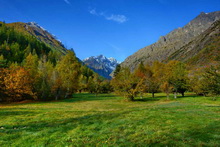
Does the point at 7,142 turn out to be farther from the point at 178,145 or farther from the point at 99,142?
the point at 178,145

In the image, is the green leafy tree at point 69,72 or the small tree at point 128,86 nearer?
the small tree at point 128,86

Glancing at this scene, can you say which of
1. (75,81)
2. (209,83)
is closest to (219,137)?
(209,83)

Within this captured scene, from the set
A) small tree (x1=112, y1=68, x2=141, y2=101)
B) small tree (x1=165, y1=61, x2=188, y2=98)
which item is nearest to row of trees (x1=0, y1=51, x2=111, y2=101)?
small tree (x1=112, y1=68, x2=141, y2=101)

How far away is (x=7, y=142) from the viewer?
32.5ft

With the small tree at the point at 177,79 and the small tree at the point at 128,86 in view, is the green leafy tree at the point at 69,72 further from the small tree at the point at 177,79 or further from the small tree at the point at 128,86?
the small tree at the point at 177,79

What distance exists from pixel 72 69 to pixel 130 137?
51.4 metres

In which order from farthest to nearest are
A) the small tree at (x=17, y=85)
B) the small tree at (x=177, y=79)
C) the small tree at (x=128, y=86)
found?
the small tree at (x=177, y=79) → the small tree at (x=128, y=86) → the small tree at (x=17, y=85)

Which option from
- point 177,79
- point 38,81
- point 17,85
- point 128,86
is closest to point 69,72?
point 38,81

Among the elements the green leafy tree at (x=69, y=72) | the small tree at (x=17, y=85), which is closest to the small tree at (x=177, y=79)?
the green leafy tree at (x=69, y=72)

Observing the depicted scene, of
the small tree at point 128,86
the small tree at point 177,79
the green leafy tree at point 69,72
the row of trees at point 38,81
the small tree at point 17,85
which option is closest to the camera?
the small tree at point 17,85

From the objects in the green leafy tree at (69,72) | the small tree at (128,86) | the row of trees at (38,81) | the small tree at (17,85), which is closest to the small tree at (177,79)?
the small tree at (128,86)

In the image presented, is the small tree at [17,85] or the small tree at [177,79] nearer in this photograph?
the small tree at [17,85]

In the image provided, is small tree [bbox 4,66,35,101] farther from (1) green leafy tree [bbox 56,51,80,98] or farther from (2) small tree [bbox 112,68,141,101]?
(2) small tree [bbox 112,68,141,101]

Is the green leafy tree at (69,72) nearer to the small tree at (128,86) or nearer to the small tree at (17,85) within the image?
the small tree at (17,85)
